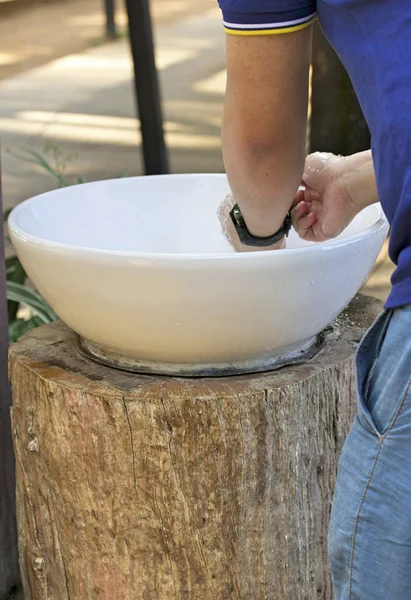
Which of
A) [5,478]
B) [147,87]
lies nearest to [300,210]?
[5,478]

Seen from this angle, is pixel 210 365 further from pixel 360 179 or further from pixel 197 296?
pixel 360 179

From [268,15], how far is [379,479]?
386 mm

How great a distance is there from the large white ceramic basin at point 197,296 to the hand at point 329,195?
0.11ft

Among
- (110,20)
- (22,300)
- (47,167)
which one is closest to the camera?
(22,300)

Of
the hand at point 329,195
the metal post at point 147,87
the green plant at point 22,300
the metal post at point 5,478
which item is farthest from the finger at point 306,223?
the metal post at point 147,87

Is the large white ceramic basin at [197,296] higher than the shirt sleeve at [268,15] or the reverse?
the reverse

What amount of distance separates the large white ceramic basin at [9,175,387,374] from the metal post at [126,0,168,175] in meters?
1.08

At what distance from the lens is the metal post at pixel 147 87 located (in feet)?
6.98

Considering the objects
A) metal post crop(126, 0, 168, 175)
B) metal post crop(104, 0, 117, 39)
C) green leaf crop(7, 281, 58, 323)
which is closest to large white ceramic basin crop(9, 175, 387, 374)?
green leaf crop(7, 281, 58, 323)

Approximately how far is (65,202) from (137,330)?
1.11ft

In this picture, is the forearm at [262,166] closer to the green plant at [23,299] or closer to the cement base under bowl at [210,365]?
the cement base under bowl at [210,365]

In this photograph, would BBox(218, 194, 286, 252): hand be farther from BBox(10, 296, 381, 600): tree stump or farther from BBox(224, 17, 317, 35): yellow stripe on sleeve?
BBox(224, 17, 317, 35): yellow stripe on sleeve

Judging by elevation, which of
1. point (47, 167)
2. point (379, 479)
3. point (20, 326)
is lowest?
point (20, 326)

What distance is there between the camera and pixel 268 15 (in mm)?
741
